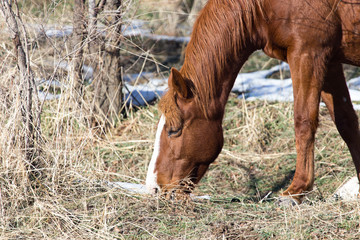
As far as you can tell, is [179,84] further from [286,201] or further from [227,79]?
[286,201]

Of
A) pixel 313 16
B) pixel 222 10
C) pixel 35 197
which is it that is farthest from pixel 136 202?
pixel 313 16

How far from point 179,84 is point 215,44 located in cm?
41

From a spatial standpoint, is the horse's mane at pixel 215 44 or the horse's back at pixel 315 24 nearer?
the horse's back at pixel 315 24

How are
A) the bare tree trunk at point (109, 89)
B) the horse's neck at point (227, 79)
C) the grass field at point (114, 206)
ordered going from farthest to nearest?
the bare tree trunk at point (109, 89), the horse's neck at point (227, 79), the grass field at point (114, 206)

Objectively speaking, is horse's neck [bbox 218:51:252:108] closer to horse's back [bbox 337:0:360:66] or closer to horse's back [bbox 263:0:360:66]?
horse's back [bbox 263:0:360:66]

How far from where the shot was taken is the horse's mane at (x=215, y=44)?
10.5 ft

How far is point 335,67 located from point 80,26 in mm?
2102

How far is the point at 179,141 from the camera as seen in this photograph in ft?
10.6

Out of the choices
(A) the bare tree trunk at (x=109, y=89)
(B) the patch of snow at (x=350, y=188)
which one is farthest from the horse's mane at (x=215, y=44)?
(A) the bare tree trunk at (x=109, y=89)

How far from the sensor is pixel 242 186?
435 cm

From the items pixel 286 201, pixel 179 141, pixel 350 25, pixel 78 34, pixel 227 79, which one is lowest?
pixel 286 201

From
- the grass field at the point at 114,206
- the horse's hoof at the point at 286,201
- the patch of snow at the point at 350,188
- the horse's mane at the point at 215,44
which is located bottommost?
the patch of snow at the point at 350,188

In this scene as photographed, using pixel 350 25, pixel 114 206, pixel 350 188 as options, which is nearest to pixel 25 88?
pixel 114 206

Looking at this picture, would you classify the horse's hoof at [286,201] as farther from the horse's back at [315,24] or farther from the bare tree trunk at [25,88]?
the bare tree trunk at [25,88]
